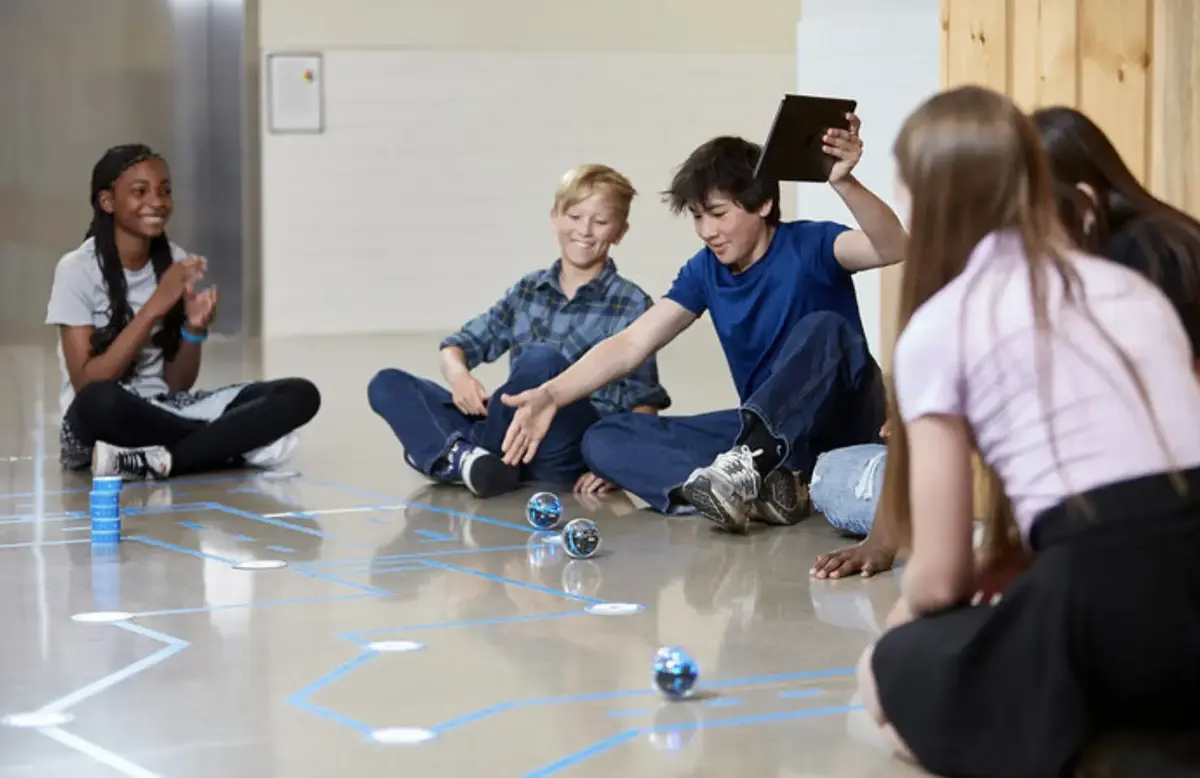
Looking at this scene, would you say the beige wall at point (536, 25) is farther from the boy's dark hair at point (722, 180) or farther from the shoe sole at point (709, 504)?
the shoe sole at point (709, 504)

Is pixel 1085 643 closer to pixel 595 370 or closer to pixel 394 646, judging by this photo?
pixel 394 646

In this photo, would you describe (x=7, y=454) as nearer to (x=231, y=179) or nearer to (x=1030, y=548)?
(x=1030, y=548)

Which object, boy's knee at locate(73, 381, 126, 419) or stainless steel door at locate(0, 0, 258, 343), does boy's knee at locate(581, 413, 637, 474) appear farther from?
stainless steel door at locate(0, 0, 258, 343)

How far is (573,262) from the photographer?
4.02 m

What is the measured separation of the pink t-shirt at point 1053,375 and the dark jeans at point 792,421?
5.03 feet

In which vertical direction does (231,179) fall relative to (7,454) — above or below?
above

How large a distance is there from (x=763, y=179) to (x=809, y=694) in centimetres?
141

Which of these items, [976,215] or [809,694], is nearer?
[976,215]

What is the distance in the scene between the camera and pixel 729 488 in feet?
10.8

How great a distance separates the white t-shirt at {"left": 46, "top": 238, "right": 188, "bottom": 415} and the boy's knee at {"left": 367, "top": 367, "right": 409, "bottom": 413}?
23.2 inches

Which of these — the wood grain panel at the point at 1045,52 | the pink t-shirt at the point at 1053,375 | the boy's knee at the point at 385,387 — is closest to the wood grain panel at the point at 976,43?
the wood grain panel at the point at 1045,52

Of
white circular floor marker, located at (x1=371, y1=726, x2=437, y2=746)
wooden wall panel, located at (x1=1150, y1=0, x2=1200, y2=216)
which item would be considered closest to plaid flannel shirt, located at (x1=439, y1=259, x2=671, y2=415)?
wooden wall panel, located at (x1=1150, y1=0, x2=1200, y2=216)

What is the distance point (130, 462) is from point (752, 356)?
1629 mm

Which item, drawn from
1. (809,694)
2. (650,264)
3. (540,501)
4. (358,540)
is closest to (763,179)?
(540,501)
